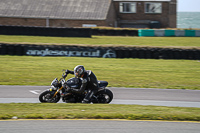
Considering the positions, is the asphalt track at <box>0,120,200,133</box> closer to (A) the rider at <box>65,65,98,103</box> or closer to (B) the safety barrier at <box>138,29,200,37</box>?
(A) the rider at <box>65,65,98,103</box>

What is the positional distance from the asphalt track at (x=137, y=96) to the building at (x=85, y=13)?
31.5 m

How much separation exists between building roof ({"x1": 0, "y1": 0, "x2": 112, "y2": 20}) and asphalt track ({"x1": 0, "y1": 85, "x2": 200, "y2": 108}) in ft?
104

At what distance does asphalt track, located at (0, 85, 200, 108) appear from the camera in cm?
1156

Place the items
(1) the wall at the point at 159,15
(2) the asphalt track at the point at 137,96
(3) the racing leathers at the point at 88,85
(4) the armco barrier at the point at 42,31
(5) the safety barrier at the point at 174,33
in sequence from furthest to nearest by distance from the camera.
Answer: (1) the wall at the point at 159,15 → (5) the safety barrier at the point at 174,33 → (4) the armco barrier at the point at 42,31 → (2) the asphalt track at the point at 137,96 → (3) the racing leathers at the point at 88,85

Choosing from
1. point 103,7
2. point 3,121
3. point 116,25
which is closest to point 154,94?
point 3,121

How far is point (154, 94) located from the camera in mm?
13117

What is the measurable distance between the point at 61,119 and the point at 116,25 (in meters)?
42.1

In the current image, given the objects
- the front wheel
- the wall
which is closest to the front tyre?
the front wheel

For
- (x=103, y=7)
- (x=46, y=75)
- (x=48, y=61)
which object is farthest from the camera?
(x=103, y=7)

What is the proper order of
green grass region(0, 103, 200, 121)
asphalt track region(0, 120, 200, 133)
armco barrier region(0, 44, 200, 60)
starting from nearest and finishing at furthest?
asphalt track region(0, 120, 200, 133) < green grass region(0, 103, 200, 121) < armco barrier region(0, 44, 200, 60)

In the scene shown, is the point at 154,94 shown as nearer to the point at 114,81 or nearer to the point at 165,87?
the point at 165,87

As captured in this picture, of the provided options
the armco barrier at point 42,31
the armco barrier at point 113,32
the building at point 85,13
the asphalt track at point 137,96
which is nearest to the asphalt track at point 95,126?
the asphalt track at point 137,96

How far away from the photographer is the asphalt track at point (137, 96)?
1156 centimetres

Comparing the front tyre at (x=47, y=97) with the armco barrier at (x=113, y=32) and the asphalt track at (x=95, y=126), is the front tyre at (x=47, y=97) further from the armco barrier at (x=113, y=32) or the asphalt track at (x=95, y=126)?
the armco barrier at (x=113, y=32)
